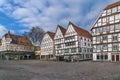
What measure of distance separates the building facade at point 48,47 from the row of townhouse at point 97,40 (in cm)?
448

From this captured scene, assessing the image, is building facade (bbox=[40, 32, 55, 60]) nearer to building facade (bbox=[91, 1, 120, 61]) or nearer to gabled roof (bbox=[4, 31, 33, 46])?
gabled roof (bbox=[4, 31, 33, 46])

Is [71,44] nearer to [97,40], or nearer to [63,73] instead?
[97,40]

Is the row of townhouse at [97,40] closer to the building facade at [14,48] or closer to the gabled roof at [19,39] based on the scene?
the building facade at [14,48]

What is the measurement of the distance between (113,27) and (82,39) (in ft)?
46.9

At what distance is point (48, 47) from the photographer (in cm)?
6762

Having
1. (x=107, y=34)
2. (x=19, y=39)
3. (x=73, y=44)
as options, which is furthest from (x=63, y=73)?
(x=19, y=39)

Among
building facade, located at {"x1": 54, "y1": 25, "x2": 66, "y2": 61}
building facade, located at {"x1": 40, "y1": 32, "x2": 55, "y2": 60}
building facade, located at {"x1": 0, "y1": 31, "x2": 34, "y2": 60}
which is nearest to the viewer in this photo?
building facade, located at {"x1": 54, "y1": 25, "x2": 66, "y2": 61}

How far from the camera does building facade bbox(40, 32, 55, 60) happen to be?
216ft

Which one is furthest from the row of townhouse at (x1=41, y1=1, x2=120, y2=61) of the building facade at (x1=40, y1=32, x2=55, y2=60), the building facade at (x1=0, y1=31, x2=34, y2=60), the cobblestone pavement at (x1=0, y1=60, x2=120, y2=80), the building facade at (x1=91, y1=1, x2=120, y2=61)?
the building facade at (x1=0, y1=31, x2=34, y2=60)

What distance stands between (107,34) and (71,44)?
584 inches

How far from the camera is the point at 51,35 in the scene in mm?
68000

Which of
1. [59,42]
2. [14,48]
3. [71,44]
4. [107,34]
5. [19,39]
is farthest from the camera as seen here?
[19,39]

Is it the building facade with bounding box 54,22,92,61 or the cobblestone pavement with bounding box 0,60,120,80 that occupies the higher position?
the building facade with bounding box 54,22,92,61

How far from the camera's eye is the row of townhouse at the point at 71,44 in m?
52.2
